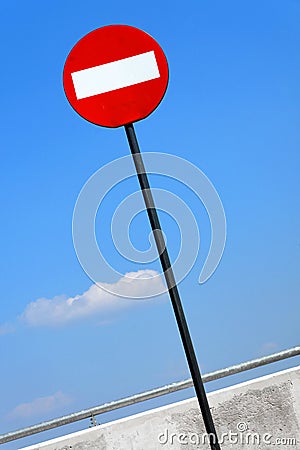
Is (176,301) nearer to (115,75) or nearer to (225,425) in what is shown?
(115,75)

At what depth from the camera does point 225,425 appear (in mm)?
3637

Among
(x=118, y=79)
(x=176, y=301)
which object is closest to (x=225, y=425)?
(x=176, y=301)

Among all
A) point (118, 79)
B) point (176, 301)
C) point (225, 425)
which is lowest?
point (225, 425)

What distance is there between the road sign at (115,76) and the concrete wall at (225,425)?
1.71 m

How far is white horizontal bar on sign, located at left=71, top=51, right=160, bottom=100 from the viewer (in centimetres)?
281

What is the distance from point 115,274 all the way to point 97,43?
1057 mm

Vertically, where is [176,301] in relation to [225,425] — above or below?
above

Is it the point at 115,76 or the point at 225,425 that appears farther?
the point at 225,425

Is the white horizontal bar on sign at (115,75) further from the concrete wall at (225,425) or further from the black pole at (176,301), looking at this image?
the concrete wall at (225,425)

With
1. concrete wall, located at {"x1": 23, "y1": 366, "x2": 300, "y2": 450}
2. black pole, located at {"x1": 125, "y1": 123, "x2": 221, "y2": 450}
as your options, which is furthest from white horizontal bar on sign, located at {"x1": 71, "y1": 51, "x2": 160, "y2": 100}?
concrete wall, located at {"x1": 23, "y1": 366, "x2": 300, "y2": 450}

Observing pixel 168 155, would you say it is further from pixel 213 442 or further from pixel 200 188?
pixel 213 442

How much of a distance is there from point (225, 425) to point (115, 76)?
202cm

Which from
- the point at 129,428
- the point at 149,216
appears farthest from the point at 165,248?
the point at 129,428

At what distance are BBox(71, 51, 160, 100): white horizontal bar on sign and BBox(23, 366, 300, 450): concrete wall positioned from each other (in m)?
1.82
